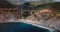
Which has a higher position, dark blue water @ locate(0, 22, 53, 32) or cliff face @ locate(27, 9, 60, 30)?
cliff face @ locate(27, 9, 60, 30)

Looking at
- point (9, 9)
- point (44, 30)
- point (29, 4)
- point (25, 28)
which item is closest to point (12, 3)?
point (9, 9)

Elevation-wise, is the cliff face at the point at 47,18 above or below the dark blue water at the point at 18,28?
above

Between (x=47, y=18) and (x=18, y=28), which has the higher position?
(x=47, y=18)

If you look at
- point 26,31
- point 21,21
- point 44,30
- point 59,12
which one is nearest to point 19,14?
point 21,21

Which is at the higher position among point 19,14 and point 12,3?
point 12,3

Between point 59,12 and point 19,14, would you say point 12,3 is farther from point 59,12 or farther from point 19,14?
point 59,12

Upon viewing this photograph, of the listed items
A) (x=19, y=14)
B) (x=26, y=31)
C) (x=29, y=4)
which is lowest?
(x=26, y=31)

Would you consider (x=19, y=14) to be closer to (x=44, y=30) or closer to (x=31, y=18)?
(x=31, y=18)
